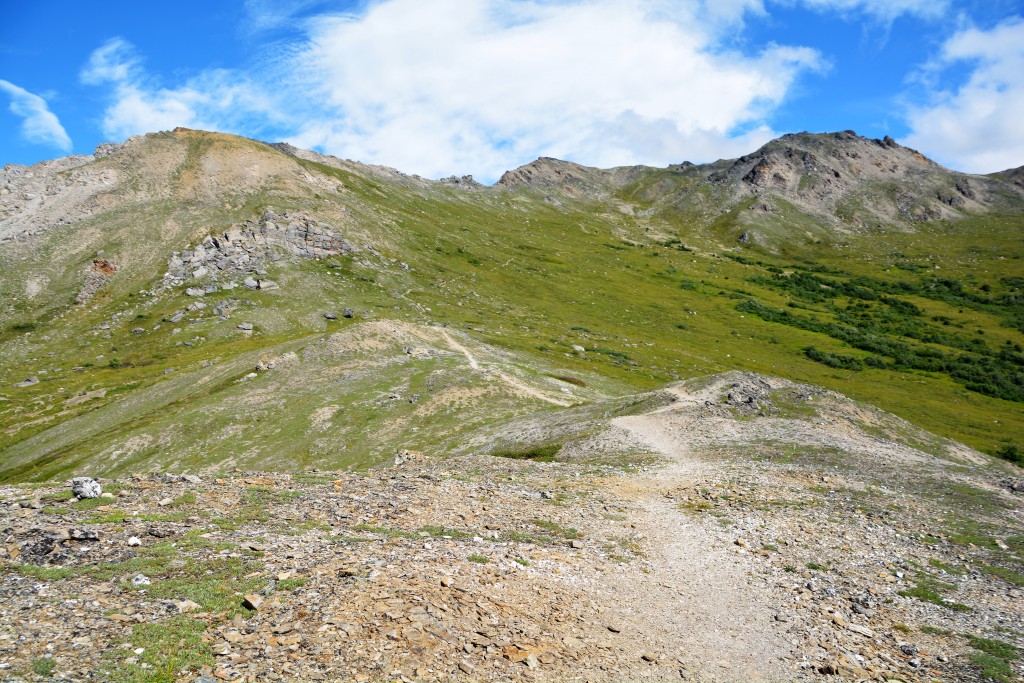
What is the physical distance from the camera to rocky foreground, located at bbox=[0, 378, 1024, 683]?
42.9 ft

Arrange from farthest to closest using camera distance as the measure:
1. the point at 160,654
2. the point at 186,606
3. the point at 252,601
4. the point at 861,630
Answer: the point at 861,630 → the point at 252,601 → the point at 186,606 → the point at 160,654

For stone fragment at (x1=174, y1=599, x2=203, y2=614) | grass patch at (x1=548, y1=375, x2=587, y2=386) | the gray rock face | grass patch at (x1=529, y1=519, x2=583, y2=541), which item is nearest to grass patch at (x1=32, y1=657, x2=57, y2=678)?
stone fragment at (x1=174, y1=599, x2=203, y2=614)

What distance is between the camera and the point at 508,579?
715 inches

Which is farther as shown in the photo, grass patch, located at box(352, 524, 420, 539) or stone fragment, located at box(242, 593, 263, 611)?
grass patch, located at box(352, 524, 420, 539)

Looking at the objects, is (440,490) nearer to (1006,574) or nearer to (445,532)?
(445,532)

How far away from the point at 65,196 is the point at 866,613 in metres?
177

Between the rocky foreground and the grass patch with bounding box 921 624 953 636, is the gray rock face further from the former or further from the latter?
the grass patch with bounding box 921 624 953 636

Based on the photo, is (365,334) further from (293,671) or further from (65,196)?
(65,196)

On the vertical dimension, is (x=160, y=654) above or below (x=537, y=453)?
above

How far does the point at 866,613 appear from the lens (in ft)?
61.3

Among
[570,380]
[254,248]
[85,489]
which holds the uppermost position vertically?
[254,248]

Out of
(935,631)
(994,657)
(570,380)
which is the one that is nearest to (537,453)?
(935,631)

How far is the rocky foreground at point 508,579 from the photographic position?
13062 millimetres

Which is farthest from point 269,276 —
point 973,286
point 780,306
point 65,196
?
point 973,286
